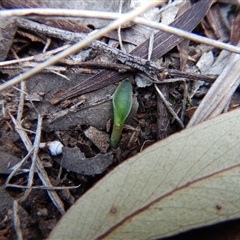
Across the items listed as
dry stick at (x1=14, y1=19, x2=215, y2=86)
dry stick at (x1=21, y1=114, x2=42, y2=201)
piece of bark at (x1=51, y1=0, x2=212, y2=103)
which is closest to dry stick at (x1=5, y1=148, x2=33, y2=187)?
dry stick at (x1=21, y1=114, x2=42, y2=201)

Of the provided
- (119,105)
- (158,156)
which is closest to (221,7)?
(119,105)

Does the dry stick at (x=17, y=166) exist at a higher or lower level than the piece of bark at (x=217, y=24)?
higher

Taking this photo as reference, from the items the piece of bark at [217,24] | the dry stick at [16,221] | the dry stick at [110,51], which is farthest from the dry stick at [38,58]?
the piece of bark at [217,24]

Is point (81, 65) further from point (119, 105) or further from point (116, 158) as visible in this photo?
point (116, 158)

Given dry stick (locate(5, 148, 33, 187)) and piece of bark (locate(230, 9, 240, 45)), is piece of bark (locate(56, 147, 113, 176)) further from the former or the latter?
piece of bark (locate(230, 9, 240, 45))

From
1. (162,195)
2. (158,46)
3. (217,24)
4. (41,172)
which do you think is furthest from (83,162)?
(217,24)

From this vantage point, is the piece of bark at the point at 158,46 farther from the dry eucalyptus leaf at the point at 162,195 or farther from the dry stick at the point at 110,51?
the dry eucalyptus leaf at the point at 162,195
